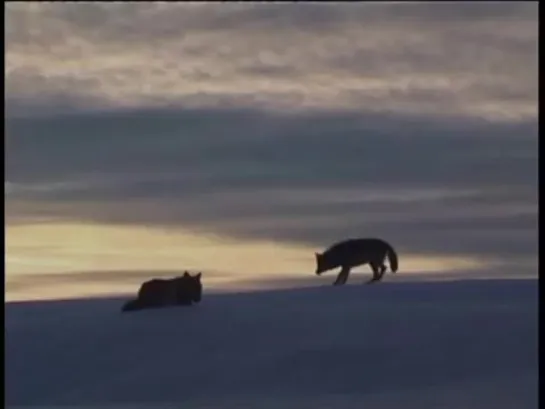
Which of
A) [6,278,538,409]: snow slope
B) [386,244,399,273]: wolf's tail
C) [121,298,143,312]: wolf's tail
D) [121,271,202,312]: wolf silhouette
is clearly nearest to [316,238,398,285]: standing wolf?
[386,244,399,273]: wolf's tail

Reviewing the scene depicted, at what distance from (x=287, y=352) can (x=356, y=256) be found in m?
5.98

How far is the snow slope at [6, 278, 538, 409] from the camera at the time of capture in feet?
15.5

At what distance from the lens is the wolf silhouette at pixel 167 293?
7.85 meters

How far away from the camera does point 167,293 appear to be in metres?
8.29

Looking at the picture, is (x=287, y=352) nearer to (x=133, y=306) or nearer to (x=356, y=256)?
(x=133, y=306)

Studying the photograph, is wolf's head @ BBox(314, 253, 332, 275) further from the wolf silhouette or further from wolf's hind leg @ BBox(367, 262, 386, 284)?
the wolf silhouette

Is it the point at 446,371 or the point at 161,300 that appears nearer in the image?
the point at 446,371

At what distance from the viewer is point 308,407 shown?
435cm

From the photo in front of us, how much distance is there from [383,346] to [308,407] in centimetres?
140

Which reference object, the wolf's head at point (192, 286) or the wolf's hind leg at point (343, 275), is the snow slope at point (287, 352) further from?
the wolf's hind leg at point (343, 275)

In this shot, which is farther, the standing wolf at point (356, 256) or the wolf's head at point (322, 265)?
the wolf's head at point (322, 265)

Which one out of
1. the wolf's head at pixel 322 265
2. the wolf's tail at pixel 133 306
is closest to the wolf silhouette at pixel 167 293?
the wolf's tail at pixel 133 306

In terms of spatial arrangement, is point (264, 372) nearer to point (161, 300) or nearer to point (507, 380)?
point (507, 380)

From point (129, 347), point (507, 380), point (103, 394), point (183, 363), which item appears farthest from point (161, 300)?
point (507, 380)
